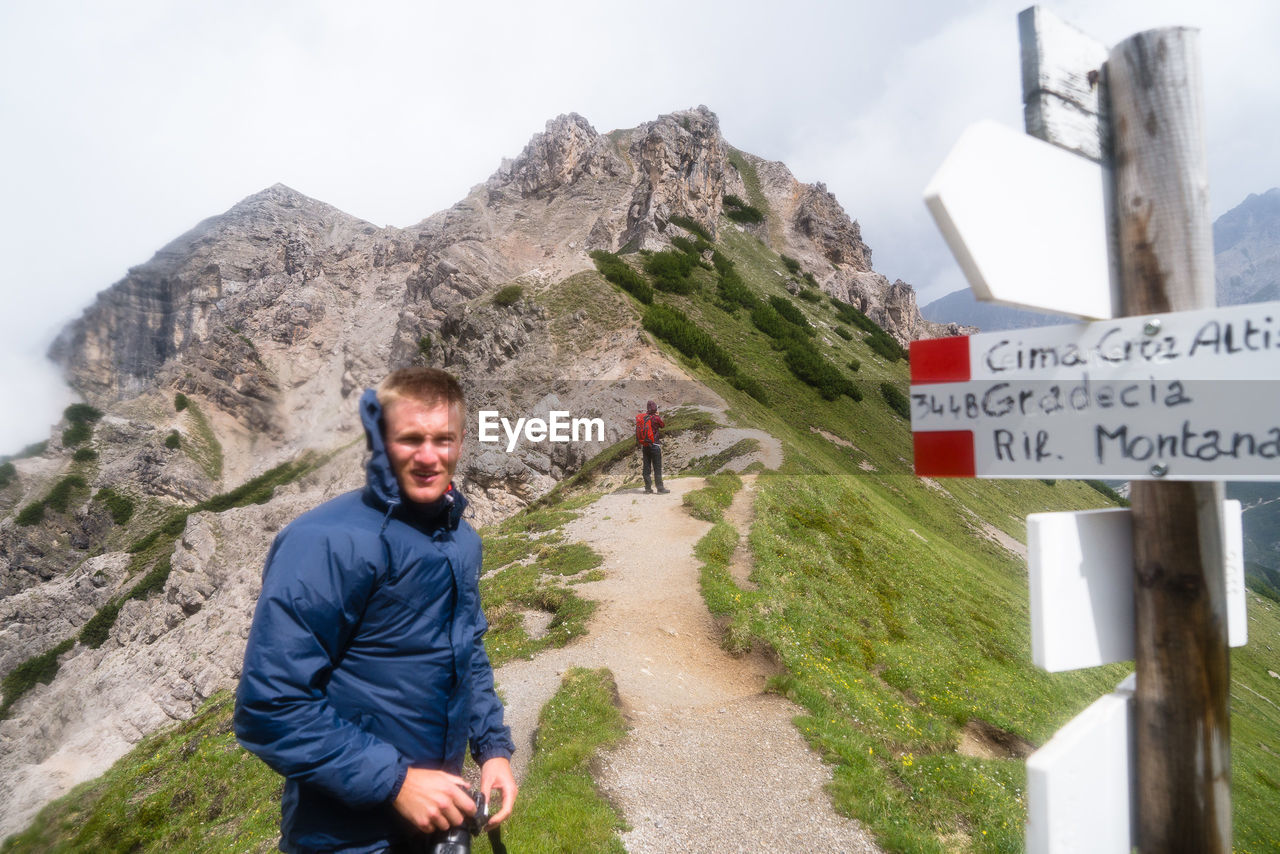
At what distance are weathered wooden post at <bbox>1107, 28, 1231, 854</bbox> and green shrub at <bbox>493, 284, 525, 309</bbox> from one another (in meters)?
36.5

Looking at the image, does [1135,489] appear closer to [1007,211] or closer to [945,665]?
[1007,211]

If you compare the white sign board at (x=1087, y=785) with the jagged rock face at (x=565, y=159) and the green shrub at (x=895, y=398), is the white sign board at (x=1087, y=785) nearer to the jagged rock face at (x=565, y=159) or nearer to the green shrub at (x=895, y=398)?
the green shrub at (x=895, y=398)

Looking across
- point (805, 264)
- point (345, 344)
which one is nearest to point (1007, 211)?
point (805, 264)

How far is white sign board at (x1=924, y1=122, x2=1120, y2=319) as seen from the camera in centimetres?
164

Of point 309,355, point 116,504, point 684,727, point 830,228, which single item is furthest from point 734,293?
point 116,504

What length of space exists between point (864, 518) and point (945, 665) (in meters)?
7.15

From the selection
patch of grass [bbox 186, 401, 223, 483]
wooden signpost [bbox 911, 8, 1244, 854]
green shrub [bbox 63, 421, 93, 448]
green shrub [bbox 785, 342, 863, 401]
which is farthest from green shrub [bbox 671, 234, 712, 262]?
green shrub [bbox 63, 421, 93, 448]

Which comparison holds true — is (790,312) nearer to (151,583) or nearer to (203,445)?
(151,583)

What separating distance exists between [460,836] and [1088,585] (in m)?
2.53

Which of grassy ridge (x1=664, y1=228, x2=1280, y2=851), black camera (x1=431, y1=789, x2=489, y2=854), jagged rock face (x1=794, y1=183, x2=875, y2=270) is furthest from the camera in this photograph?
jagged rock face (x1=794, y1=183, x2=875, y2=270)

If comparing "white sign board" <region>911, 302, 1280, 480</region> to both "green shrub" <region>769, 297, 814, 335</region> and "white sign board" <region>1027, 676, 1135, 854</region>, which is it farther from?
"green shrub" <region>769, 297, 814, 335</region>

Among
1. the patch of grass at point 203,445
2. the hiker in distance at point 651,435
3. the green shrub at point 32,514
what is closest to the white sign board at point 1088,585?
the hiker in distance at point 651,435

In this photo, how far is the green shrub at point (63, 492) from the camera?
75250 millimetres

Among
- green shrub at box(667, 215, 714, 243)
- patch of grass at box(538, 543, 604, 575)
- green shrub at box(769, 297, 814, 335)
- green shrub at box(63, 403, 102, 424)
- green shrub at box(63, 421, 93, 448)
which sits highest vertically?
green shrub at box(667, 215, 714, 243)
